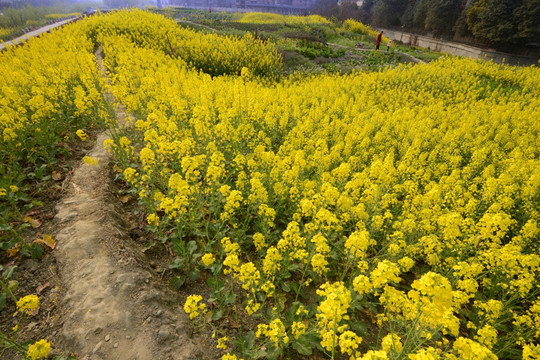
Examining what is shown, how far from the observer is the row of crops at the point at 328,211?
2.70 meters

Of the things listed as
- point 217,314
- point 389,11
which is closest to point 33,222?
point 217,314

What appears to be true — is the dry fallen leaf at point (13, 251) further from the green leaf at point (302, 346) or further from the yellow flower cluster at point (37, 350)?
the green leaf at point (302, 346)

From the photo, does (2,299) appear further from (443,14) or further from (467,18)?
(443,14)

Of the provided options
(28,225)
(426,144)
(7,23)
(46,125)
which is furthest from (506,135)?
(7,23)

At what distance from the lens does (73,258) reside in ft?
11.2

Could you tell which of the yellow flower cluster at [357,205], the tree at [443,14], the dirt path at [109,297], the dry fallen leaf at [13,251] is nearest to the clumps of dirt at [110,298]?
the dirt path at [109,297]

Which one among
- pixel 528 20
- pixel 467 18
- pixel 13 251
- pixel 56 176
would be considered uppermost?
pixel 467 18

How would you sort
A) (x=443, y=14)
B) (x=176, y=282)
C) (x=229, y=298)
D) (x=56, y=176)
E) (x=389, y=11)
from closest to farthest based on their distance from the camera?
1. (x=229, y=298)
2. (x=176, y=282)
3. (x=56, y=176)
4. (x=443, y=14)
5. (x=389, y=11)

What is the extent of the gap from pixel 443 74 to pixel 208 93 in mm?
14295

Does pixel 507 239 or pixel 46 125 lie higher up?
pixel 46 125

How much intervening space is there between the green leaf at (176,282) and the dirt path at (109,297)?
14 centimetres

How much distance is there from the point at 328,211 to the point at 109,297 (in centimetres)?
281

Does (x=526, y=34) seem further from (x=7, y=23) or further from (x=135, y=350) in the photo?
(x=7, y=23)

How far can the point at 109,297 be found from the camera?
297cm
